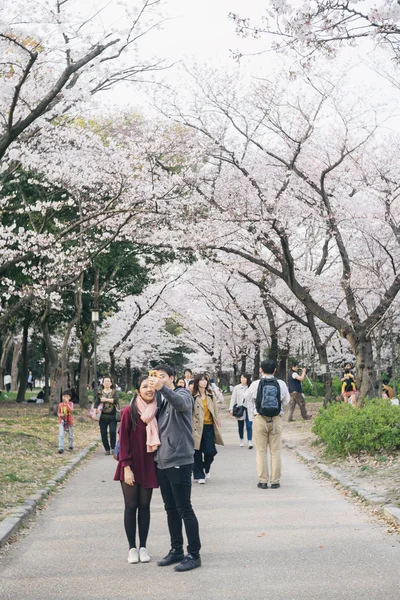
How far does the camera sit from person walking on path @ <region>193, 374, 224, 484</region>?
11.0m

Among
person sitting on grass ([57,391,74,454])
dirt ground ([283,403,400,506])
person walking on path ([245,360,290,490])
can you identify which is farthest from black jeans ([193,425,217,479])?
person sitting on grass ([57,391,74,454])

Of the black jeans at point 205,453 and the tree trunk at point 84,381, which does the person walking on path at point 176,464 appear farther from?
the tree trunk at point 84,381

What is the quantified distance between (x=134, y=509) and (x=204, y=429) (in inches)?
214

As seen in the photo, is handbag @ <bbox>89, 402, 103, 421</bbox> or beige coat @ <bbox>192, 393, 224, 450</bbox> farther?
handbag @ <bbox>89, 402, 103, 421</bbox>

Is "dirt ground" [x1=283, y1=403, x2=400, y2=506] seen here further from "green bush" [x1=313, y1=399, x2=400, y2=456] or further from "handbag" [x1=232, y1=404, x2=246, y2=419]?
"handbag" [x1=232, y1=404, x2=246, y2=419]

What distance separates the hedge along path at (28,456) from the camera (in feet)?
31.2

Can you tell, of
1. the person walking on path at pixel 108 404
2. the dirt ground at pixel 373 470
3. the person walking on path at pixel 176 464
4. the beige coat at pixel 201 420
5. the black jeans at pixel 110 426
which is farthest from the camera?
the black jeans at pixel 110 426

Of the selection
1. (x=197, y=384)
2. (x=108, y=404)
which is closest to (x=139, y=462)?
(x=197, y=384)

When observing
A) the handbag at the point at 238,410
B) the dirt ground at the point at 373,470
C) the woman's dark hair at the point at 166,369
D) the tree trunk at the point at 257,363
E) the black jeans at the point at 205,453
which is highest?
the tree trunk at the point at 257,363

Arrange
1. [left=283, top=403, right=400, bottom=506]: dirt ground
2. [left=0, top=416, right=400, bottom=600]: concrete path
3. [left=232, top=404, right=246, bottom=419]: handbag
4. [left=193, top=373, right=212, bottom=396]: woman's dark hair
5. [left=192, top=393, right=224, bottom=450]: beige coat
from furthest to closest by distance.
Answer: [left=232, top=404, right=246, bottom=419]: handbag, [left=193, top=373, right=212, bottom=396]: woman's dark hair, [left=192, top=393, right=224, bottom=450]: beige coat, [left=283, top=403, right=400, bottom=506]: dirt ground, [left=0, top=416, right=400, bottom=600]: concrete path

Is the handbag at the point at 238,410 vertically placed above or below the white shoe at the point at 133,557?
above

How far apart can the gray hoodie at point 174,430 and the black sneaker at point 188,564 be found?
73cm

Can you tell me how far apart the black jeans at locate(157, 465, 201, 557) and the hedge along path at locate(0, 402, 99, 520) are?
2461mm

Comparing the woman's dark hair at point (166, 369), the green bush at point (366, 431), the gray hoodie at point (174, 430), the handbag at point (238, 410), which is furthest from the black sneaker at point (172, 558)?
the handbag at point (238, 410)
